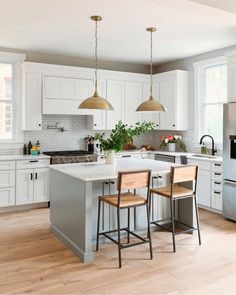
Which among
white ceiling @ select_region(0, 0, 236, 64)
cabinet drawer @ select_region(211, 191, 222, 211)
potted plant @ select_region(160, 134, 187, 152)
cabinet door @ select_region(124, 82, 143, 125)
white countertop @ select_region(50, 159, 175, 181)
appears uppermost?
white ceiling @ select_region(0, 0, 236, 64)

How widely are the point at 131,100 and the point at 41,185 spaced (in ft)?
8.77

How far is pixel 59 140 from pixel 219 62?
3.43 meters

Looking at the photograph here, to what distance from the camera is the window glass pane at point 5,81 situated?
5.93 metres

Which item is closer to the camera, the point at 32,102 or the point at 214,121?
the point at 32,102

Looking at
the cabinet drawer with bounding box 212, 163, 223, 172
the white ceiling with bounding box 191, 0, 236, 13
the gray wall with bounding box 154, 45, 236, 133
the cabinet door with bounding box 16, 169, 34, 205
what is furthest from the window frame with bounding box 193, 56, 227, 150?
the white ceiling with bounding box 191, 0, 236, 13

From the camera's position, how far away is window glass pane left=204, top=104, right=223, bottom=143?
6.05 m

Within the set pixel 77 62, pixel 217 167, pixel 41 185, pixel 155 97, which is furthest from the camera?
pixel 155 97

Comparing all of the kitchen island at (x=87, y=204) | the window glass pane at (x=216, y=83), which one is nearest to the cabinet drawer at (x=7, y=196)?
the kitchen island at (x=87, y=204)

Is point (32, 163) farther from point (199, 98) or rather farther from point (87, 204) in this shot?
point (199, 98)

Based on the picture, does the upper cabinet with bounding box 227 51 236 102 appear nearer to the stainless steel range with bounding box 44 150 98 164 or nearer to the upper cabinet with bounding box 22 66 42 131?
the stainless steel range with bounding box 44 150 98 164

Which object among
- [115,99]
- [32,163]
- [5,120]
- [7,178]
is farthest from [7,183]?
[115,99]

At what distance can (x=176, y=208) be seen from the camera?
4559 mm

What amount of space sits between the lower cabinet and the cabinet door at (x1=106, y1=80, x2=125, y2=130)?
5.82ft

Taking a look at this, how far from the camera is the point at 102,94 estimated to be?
6492 mm
